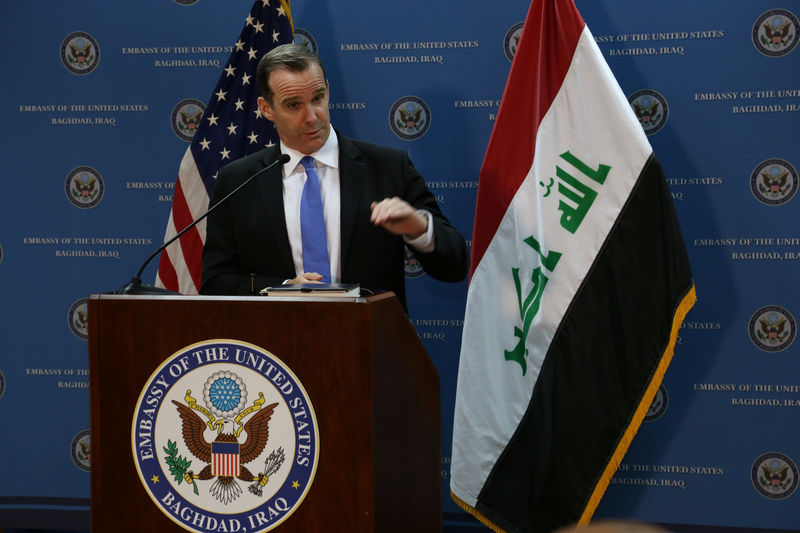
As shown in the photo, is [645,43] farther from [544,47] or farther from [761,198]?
[761,198]

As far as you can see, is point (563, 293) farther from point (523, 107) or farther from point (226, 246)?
point (226, 246)

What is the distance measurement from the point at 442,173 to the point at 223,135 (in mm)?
853

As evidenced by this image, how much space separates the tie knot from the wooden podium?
2.84ft

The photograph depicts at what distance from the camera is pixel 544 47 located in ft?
8.23

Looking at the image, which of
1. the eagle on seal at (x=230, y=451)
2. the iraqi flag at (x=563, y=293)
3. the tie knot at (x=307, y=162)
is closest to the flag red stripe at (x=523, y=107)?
the iraqi flag at (x=563, y=293)

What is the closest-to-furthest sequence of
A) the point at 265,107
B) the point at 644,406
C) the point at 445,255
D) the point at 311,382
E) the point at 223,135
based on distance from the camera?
the point at 311,382 < the point at 445,255 < the point at 265,107 < the point at 644,406 < the point at 223,135

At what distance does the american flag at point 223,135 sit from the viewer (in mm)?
2807

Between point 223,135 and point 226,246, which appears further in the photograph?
point 223,135

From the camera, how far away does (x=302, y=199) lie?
2.10m

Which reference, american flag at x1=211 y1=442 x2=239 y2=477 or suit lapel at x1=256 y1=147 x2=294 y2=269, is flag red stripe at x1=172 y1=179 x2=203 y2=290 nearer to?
suit lapel at x1=256 y1=147 x2=294 y2=269

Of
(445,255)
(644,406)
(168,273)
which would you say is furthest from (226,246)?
(644,406)

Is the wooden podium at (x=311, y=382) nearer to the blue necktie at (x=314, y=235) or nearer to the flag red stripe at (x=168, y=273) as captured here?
the blue necktie at (x=314, y=235)

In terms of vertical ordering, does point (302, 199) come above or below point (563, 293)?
above

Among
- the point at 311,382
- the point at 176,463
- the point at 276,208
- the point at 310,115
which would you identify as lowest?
the point at 176,463
